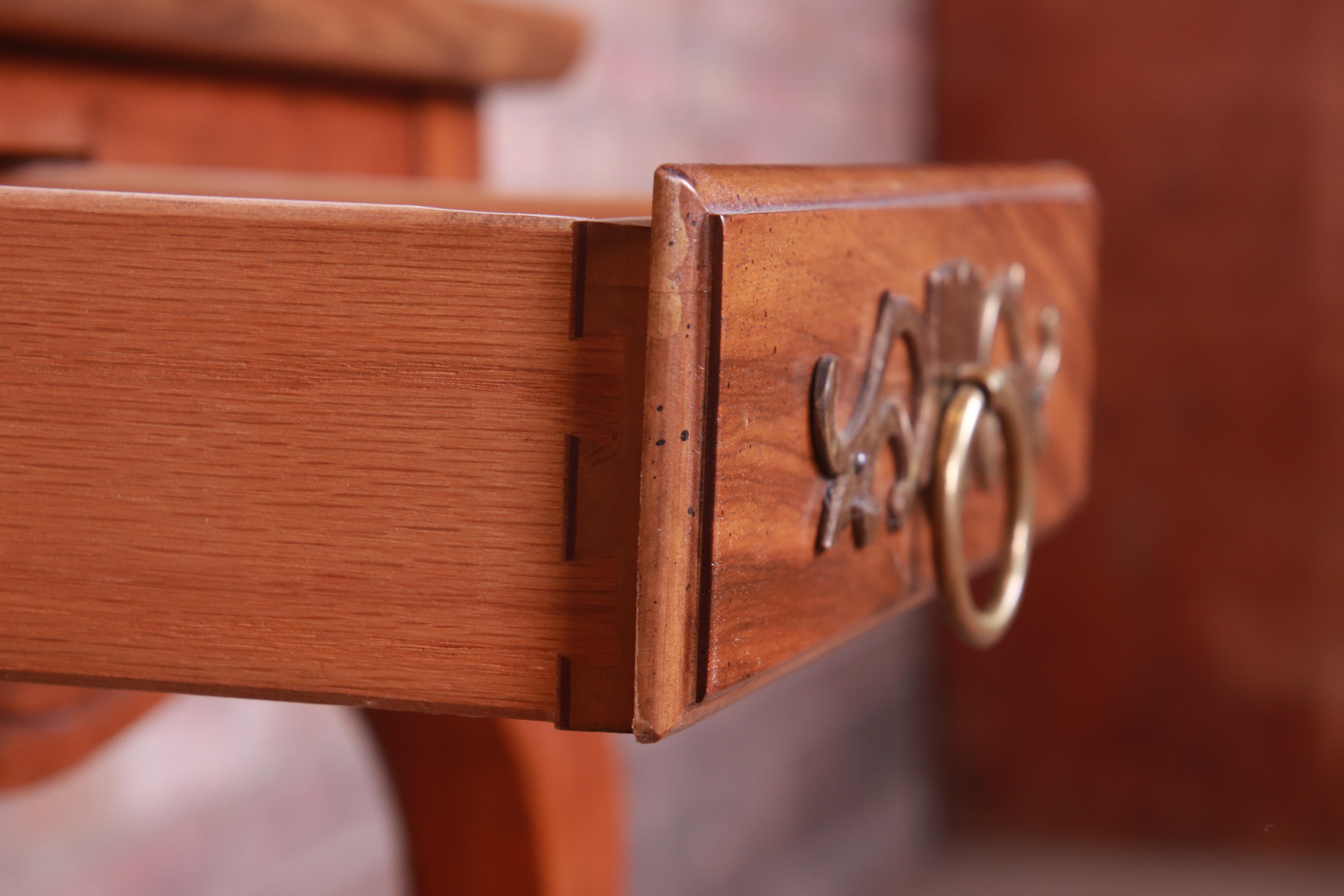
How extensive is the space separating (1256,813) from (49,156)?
8.00 ft

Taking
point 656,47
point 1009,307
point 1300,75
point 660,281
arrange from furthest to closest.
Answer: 1. point 1300,75
2. point 656,47
3. point 1009,307
4. point 660,281

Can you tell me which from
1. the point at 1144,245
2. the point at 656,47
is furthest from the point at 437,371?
the point at 1144,245

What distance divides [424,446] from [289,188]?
0.28 metres

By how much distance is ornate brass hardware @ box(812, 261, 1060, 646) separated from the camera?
1.29 feet

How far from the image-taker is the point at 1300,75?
2.51 metres

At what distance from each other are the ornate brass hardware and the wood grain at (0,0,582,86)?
323mm

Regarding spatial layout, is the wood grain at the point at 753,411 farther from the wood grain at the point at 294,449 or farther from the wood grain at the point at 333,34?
the wood grain at the point at 333,34

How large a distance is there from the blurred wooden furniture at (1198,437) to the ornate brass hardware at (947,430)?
217cm

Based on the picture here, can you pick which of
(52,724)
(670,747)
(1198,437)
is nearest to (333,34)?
(52,724)

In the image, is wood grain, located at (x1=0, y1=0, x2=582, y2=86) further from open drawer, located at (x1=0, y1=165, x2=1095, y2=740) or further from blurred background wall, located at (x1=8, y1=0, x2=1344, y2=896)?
blurred background wall, located at (x1=8, y1=0, x2=1344, y2=896)

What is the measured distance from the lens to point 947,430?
1.47 ft

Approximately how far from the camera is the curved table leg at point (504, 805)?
0.74m

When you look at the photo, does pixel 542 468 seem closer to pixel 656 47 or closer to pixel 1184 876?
pixel 656 47

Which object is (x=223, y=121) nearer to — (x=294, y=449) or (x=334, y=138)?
(x=334, y=138)
